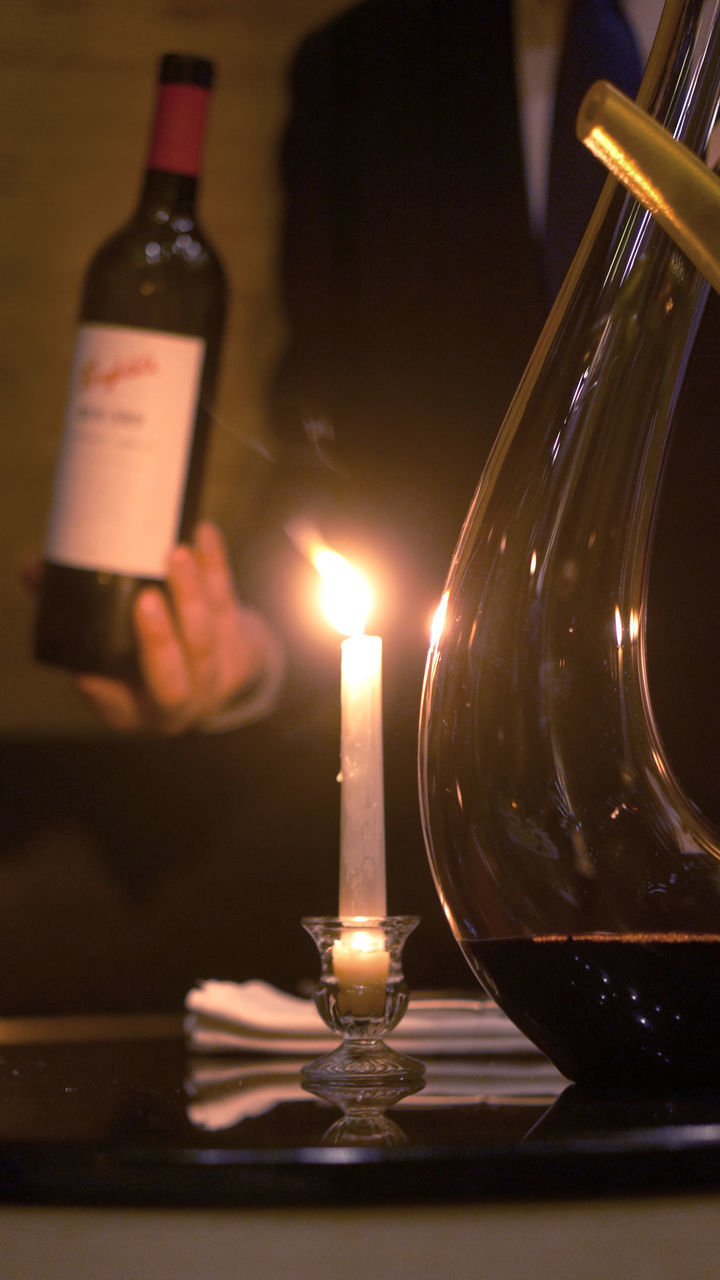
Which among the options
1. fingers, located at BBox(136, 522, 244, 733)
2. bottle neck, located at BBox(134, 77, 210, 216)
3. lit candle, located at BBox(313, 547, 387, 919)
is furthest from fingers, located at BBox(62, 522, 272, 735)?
lit candle, located at BBox(313, 547, 387, 919)

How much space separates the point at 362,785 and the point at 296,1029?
15cm

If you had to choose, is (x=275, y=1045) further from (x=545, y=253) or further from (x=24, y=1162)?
(x=545, y=253)

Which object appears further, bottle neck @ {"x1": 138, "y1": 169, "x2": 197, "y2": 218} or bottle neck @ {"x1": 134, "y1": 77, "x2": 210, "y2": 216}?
bottle neck @ {"x1": 138, "y1": 169, "x2": 197, "y2": 218}

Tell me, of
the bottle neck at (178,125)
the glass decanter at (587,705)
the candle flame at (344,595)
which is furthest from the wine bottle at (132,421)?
the glass decanter at (587,705)

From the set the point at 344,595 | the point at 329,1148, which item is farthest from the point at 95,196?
the point at 329,1148

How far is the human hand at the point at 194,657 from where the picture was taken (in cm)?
77

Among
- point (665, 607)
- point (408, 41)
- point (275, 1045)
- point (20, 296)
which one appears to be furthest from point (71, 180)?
point (275, 1045)

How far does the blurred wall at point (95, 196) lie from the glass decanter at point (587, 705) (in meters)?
0.48

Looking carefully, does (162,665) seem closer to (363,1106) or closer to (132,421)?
(132,421)

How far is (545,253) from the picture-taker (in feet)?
2.80

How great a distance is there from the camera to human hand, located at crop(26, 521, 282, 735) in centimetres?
77

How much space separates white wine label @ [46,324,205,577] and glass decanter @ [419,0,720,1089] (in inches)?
12.0

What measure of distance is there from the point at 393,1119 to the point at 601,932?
0.25 feet

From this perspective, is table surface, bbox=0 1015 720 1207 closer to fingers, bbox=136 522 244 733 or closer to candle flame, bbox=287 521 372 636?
candle flame, bbox=287 521 372 636
